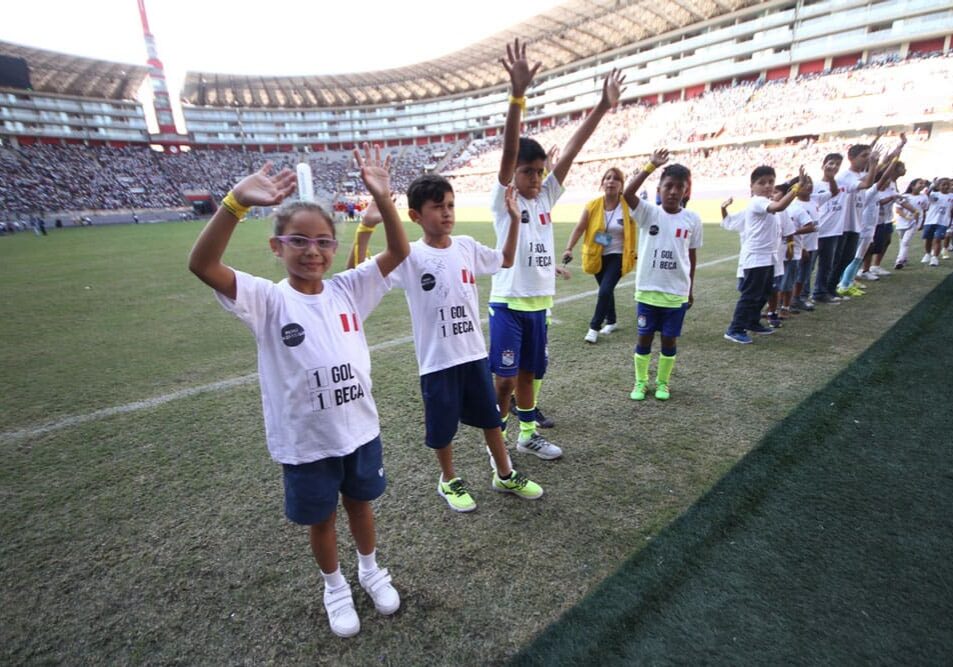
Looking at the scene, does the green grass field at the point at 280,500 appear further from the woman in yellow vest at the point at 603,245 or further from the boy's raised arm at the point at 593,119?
the boy's raised arm at the point at 593,119

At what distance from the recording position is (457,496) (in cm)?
274

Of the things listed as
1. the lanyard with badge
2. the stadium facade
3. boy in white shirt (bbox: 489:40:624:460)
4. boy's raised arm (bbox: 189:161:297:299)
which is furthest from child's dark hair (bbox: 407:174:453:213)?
the stadium facade

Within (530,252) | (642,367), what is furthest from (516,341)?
(642,367)

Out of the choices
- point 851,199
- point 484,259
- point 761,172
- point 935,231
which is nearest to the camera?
point 484,259

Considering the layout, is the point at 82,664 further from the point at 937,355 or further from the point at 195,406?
the point at 937,355

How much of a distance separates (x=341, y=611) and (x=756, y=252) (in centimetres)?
559

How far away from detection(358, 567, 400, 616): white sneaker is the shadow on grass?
0.58 m

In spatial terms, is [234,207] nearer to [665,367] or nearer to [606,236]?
[665,367]

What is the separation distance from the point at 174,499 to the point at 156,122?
259ft

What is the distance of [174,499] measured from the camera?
2.87 metres

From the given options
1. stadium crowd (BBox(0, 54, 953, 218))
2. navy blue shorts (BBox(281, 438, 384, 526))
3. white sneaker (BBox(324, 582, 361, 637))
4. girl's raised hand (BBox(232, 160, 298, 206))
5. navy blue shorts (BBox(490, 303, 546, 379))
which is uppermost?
stadium crowd (BBox(0, 54, 953, 218))

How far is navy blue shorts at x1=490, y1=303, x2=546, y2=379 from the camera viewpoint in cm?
308

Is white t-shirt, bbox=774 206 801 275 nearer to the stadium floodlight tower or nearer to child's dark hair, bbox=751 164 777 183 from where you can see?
child's dark hair, bbox=751 164 777 183

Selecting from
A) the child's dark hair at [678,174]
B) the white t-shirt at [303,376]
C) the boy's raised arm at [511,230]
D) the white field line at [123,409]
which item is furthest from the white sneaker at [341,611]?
the child's dark hair at [678,174]
